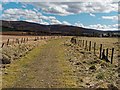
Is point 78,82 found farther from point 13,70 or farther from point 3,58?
point 3,58

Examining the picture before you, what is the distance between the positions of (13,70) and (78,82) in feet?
17.4

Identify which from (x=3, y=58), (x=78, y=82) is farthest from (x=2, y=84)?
(x=3, y=58)

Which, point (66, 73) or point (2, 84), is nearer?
point (2, 84)

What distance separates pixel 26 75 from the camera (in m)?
16.2

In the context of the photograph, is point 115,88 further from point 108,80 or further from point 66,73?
point 66,73

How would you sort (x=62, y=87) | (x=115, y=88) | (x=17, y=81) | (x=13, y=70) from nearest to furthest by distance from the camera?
(x=115, y=88), (x=62, y=87), (x=17, y=81), (x=13, y=70)

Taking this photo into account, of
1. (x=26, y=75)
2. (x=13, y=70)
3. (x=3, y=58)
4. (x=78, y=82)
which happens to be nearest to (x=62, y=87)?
(x=78, y=82)

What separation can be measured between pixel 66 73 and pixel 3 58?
22.1 feet

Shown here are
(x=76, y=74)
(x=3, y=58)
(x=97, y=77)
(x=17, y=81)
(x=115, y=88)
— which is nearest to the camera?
(x=115, y=88)

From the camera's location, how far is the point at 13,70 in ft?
59.1

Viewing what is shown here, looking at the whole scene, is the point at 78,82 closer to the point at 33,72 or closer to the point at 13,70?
the point at 33,72

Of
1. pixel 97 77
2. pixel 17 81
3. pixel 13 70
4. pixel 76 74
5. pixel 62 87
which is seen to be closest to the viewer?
pixel 62 87

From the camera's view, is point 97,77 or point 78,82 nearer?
point 78,82

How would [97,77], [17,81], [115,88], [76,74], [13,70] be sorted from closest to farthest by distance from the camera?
1. [115,88]
2. [17,81]
3. [97,77]
4. [76,74]
5. [13,70]
